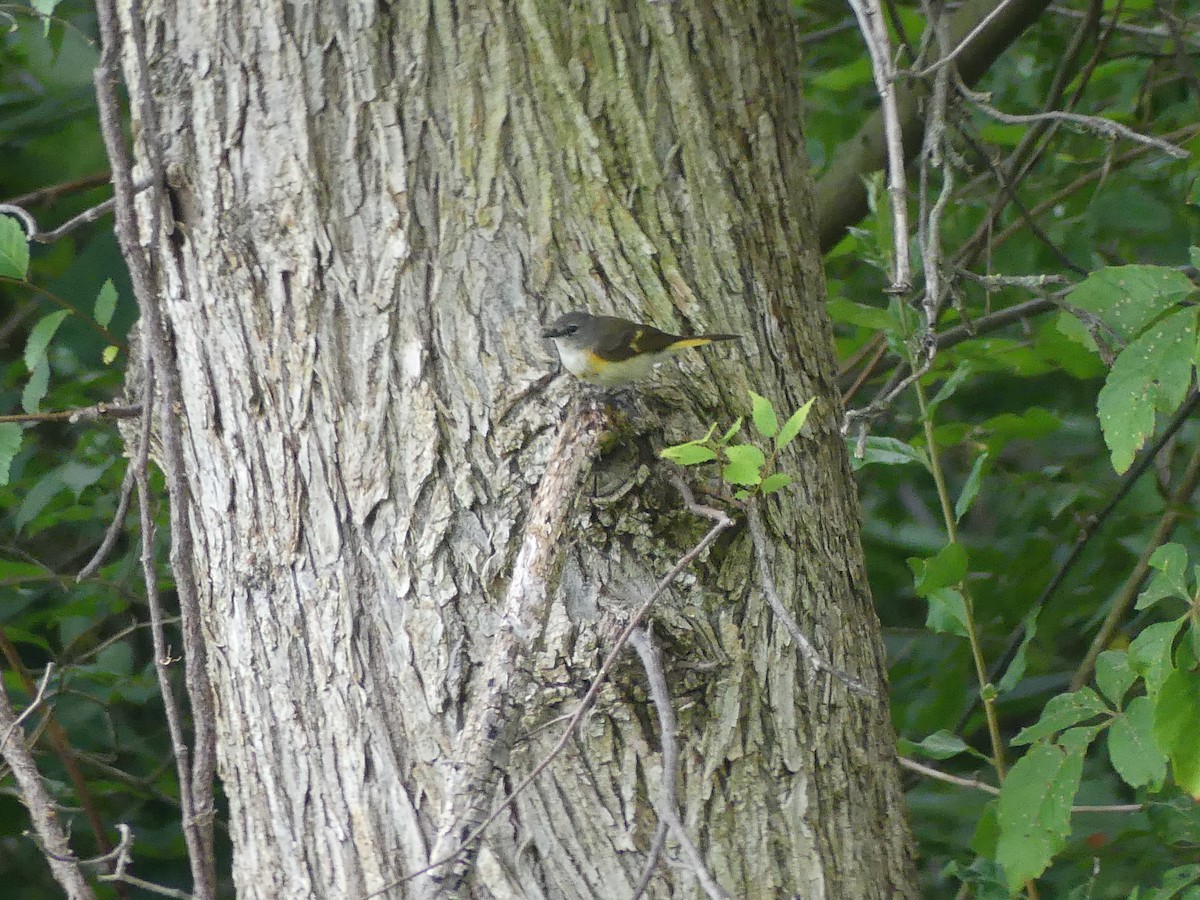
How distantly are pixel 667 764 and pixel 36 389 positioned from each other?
61.6 inches

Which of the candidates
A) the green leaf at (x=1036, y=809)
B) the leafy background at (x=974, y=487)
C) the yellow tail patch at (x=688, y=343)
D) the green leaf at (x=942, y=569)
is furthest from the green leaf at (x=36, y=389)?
the green leaf at (x=1036, y=809)

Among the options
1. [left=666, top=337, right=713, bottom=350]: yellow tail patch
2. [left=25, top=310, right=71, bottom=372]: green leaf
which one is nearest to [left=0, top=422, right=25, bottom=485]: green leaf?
[left=25, top=310, right=71, bottom=372]: green leaf

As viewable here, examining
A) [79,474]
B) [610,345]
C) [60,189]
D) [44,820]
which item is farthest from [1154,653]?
[60,189]

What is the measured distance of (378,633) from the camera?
5.94ft

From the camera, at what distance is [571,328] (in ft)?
6.25

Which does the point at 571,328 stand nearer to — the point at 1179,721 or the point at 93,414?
the point at 93,414

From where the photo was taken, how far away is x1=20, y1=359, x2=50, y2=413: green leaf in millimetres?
2273

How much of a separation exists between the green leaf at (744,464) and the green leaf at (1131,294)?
0.74 m

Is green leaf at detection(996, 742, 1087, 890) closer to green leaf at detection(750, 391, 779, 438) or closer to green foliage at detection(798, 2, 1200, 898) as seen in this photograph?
green foliage at detection(798, 2, 1200, 898)

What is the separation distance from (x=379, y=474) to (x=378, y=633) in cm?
25

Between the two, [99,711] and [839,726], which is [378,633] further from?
[99,711]

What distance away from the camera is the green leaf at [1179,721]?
1.80 m

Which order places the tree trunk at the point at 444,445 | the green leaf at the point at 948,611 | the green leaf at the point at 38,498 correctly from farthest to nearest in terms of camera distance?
the green leaf at the point at 38,498, the green leaf at the point at 948,611, the tree trunk at the point at 444,445

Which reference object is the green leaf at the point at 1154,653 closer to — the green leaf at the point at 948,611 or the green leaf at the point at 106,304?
the green leaf at the point at 948,611
